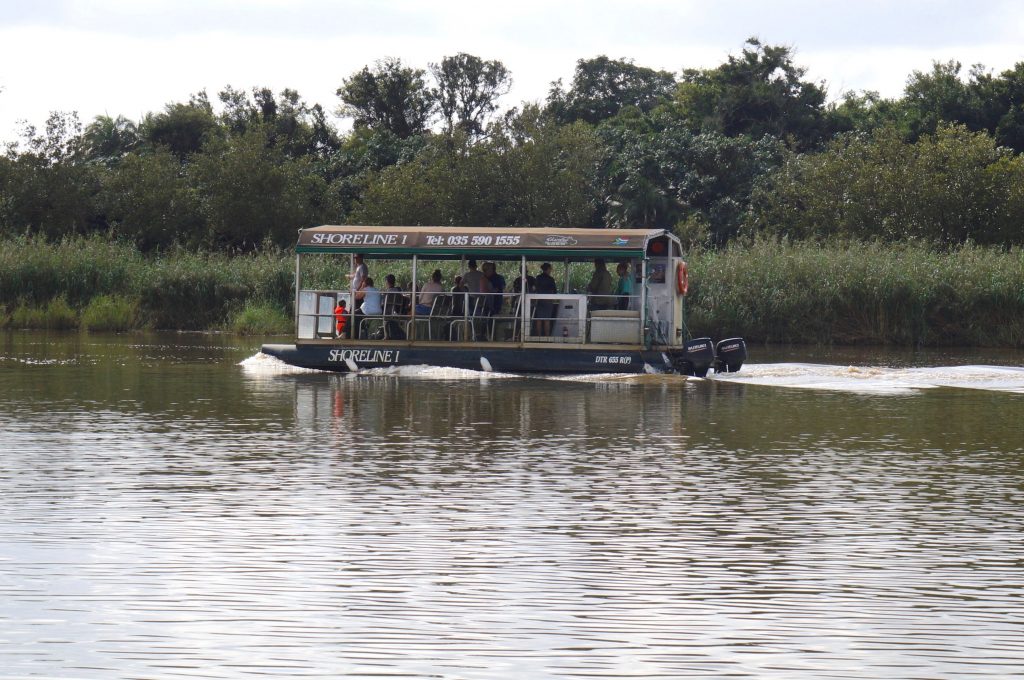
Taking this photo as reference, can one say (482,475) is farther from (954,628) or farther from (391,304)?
(391,304)

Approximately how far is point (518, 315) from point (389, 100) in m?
47.9

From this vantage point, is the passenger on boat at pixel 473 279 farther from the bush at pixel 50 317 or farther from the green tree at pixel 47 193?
the green tree at pixel 47 193

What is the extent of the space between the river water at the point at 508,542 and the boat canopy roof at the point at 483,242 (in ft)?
19.8

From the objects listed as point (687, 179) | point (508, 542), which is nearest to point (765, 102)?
point (687, 179)

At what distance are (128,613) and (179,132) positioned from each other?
2624 inches

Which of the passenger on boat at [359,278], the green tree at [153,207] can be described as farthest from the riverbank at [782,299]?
the passenger on boat at [359,278]

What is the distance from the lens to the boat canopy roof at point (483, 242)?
24438 mm

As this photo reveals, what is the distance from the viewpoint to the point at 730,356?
25.3 meters

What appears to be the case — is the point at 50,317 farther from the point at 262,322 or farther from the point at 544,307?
the point at 544,307

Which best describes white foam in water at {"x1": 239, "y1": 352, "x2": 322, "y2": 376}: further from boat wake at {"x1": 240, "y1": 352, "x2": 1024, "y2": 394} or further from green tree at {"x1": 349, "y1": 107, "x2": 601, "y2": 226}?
green tree at {"x1": 349, "y1": 107, "x2": 601, "y2": 226}

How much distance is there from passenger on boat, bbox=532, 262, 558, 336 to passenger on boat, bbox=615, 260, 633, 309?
1.13 m

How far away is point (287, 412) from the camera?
1852cm

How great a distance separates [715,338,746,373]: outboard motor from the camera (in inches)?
995

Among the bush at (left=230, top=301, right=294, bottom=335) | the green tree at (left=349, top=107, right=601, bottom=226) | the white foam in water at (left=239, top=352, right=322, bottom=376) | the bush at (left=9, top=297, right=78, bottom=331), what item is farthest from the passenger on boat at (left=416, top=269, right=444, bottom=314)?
the green tree at (left=349, top=107, right=601, bottom=226)
